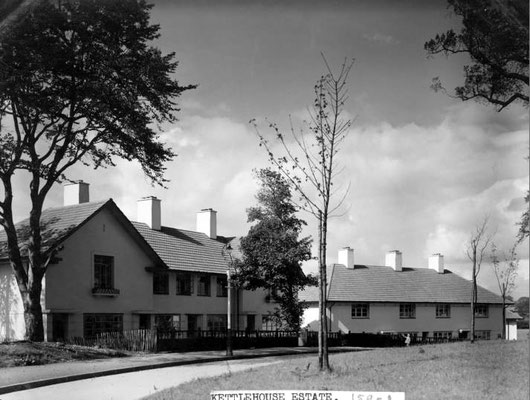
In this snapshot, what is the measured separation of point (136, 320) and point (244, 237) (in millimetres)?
11963

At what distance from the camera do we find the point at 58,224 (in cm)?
2003

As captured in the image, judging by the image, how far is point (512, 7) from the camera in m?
6.85

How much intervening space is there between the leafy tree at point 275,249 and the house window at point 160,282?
5795 millimetres

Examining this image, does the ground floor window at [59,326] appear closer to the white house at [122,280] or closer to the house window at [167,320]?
the white house at [122,280]

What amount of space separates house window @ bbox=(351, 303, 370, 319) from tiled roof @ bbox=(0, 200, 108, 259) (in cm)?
1897

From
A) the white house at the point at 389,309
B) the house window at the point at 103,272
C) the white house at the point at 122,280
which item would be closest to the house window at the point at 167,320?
the white house at the point at 122,280

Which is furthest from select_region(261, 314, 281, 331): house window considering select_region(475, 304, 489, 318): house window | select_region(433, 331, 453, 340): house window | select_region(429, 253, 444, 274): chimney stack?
select_region(429, 253, 444, 274): chimney stack

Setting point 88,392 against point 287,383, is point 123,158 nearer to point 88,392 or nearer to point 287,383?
point 88,392

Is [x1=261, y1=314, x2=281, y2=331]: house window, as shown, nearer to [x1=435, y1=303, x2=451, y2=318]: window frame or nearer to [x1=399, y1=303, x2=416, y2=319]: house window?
[x1=435, y1=303, x2=451, y2=318]: window frame

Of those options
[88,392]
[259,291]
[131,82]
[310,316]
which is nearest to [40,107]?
[131,82]

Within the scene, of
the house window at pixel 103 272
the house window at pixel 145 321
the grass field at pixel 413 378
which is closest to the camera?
the grass field at pixel 413 378

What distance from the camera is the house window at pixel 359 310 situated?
117 feet

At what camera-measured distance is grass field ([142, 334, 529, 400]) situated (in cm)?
780

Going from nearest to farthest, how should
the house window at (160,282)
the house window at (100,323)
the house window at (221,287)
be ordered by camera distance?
the house window at (100,323), the house window at (160,282), the house window at (221,287)
